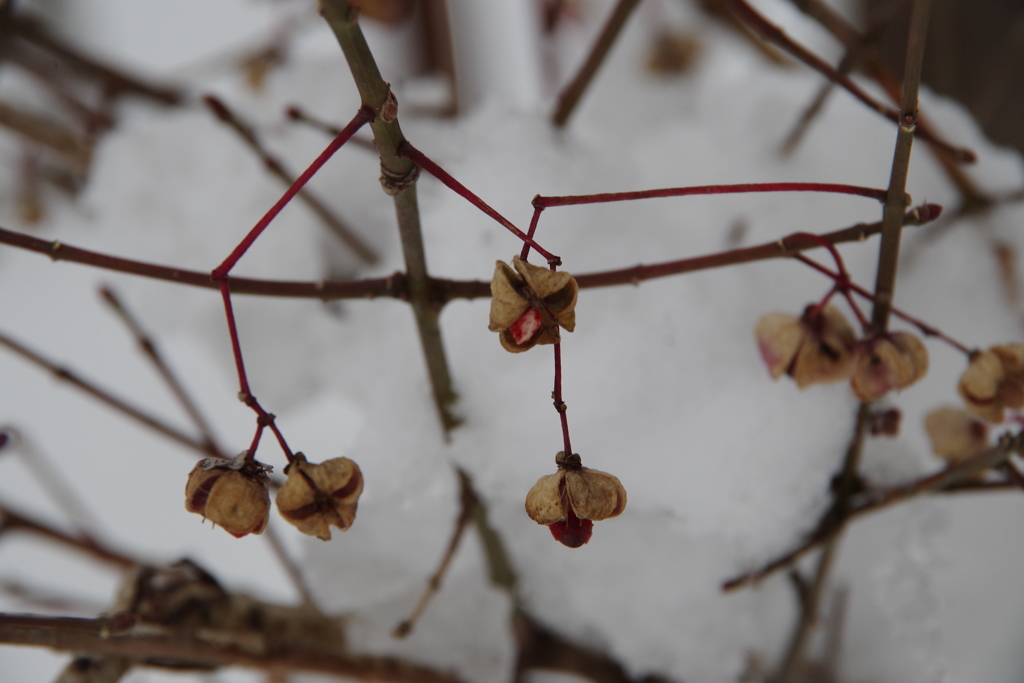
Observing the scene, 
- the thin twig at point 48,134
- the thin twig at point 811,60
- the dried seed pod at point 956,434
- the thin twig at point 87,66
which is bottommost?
the dried seed pod at point 956,434

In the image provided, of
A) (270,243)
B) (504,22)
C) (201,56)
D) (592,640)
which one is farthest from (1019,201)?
(201,56)

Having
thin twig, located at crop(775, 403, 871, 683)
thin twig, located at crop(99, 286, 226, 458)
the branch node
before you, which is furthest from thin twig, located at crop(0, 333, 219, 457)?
thin twig, located at crop(775, 403, 871, 683)

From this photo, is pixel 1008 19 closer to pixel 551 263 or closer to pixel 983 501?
pixel 983 501

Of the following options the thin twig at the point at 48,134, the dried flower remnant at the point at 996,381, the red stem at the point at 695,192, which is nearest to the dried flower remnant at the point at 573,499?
the red stem at the point at 695,192

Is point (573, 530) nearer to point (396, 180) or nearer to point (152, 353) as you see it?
point (396, 180)

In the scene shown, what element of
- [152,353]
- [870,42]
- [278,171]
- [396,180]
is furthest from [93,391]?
[870,42]

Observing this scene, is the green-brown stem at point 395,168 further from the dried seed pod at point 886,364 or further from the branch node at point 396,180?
the dried seed pod at point 886,364
